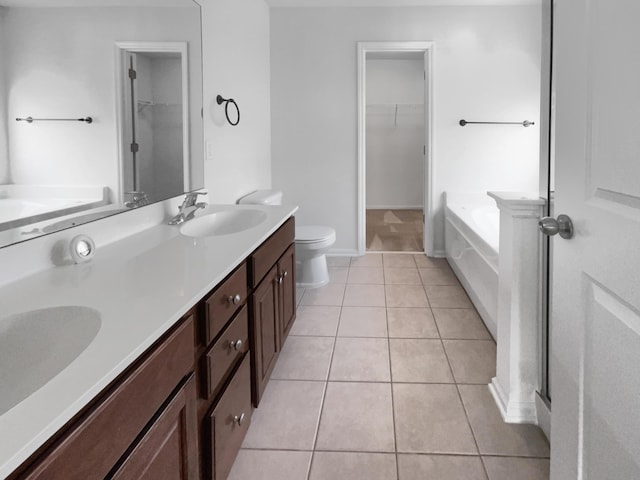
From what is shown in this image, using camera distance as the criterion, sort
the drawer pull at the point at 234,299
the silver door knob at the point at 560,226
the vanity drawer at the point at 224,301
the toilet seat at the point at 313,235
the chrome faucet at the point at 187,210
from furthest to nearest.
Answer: the toilet seat at the point at 313,235 → the chrome faucet at the point at 187,210 → the drawer pull at the point at 234,299 → the vanity drawer at the point at 224,301 → the silver door knob at the point at 560,226

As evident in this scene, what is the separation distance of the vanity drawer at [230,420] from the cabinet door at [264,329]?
129mm

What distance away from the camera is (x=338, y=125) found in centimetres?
468

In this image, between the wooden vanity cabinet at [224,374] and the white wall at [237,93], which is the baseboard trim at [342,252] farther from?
the wooden vanity cabinet at [224,374]

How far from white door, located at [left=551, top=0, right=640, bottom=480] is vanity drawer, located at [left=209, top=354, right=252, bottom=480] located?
915mm

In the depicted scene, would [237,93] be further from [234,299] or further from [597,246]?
[597,246]

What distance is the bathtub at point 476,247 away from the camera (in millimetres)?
Result: 2840

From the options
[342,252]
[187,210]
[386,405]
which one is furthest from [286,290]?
[342,252]

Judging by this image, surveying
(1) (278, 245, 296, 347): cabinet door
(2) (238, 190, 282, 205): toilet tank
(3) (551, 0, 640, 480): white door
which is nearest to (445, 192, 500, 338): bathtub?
(1) (278, 245, 296, 347): cabinet door

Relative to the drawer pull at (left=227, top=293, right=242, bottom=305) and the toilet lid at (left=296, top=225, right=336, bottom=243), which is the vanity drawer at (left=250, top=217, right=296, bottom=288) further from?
the toilet lid at (left=296, top=225, right=336, bottom=243)

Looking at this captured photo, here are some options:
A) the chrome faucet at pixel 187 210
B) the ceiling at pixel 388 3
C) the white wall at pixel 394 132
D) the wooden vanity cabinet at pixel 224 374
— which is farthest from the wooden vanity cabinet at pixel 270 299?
the white wall at pixel 394 132

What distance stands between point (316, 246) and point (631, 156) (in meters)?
2.87

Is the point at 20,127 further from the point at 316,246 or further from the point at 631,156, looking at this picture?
the point at 316,246

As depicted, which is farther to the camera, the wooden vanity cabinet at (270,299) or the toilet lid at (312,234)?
the toilet lid at (312,234)

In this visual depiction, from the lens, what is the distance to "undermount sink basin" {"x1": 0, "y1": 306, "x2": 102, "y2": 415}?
2.89ft
